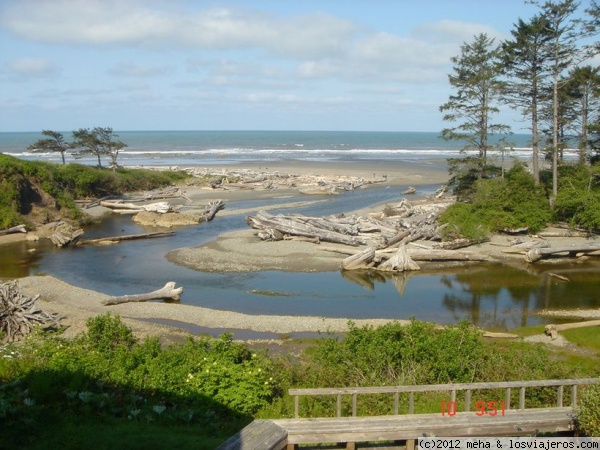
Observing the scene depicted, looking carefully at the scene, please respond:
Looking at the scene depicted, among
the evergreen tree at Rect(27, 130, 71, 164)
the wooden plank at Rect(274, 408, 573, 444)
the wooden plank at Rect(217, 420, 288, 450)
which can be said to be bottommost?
the wooden plank at Rect(274, 408, 573, 444)

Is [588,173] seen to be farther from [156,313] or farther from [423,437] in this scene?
[423,437]

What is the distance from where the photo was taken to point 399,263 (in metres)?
30.1

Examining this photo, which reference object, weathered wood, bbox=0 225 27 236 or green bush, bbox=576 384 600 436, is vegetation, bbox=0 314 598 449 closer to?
green bush, bbox=576 384 600 436

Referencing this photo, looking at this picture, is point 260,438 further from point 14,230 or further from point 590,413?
point 14,230

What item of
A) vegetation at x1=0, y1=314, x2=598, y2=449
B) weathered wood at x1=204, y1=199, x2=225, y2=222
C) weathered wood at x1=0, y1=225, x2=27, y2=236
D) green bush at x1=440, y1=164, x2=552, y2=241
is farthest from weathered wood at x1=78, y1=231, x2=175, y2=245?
vegetation at x1=0, y1=314, x2=598, y2=449

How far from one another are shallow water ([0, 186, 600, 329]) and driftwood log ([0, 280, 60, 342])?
698cm

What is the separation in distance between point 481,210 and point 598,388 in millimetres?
29873

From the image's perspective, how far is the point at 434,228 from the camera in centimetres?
3672

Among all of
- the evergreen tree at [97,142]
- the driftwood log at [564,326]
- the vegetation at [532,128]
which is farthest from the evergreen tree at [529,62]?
the evergreen tree at [97,142]

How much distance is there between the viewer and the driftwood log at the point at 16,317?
18.5m

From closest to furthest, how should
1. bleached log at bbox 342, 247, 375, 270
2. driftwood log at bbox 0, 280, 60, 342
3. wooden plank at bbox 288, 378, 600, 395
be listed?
wooden plank at bbox 288, 378, 600, 395, driftwood log at bbox 0, 280, 60, 342, bleached log at bbox 342, 247, 375, 270

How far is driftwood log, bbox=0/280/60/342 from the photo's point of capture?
730 inches

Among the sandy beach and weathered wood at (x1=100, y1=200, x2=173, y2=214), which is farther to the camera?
weathered wood at (x1=100, y1=200, x2=173, y2=214)

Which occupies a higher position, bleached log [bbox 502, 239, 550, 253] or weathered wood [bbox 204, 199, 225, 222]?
weathered wood [bbox 204, 199, 225, 222]
